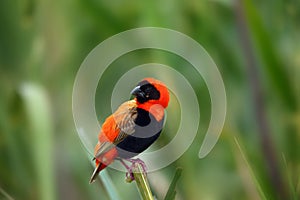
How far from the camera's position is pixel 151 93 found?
596 mm

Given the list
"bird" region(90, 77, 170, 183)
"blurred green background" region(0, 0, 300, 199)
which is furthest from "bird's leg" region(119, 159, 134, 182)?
"blurred green background" region(0, 0, 300, 199)

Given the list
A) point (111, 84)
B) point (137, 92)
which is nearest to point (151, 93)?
point (137, 92)

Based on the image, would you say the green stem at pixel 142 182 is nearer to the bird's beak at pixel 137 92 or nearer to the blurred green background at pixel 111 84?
the bird's beak at pixel 137 92

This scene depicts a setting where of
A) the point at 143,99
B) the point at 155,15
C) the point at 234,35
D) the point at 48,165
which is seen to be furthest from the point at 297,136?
the point at 143,99

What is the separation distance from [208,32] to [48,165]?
0.50 m

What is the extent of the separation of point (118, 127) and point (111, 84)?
1.10m

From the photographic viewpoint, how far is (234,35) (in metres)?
1.65

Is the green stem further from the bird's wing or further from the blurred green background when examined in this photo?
the blurred green background

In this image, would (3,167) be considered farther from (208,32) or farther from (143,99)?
(143,99)

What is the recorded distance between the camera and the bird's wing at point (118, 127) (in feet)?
1.89

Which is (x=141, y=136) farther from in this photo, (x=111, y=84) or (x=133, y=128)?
(x=111, y=84)

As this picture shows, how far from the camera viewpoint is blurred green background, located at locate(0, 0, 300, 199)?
55.8 inches

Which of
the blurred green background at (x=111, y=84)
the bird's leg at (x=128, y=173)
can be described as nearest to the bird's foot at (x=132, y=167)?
the bird's leg at (x=128, y=173)

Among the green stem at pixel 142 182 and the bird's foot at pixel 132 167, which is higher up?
the bird's foot at pixel 132 167
